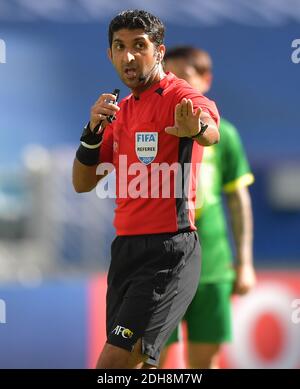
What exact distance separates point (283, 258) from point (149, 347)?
4523mm

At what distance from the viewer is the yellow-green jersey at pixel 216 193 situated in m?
5.30

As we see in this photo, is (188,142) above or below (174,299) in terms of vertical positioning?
above

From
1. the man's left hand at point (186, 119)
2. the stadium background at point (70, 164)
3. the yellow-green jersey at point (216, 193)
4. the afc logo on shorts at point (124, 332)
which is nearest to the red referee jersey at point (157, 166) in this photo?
the man's left hand at point (186, 119)

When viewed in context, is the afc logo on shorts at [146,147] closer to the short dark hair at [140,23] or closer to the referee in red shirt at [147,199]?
the referee in red shirt at [147,199]

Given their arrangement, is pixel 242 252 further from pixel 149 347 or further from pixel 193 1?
pixel 193 1

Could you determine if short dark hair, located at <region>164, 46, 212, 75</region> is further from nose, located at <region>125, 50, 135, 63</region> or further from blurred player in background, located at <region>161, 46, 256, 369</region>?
nose, located at <region>125, 50, 135, 63</region>

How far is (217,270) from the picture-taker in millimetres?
5340

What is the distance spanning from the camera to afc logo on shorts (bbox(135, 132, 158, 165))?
3.76 metres

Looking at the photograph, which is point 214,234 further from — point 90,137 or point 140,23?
point 140,23

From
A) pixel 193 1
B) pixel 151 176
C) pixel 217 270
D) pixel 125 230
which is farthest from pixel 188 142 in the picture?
pixel 193 1

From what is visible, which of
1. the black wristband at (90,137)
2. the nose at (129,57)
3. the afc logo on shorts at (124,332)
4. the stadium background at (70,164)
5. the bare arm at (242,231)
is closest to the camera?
the afc logo on shorts at (124,332)

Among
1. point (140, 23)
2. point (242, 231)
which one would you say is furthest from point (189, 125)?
point (242, 231)

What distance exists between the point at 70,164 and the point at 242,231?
7.51ft

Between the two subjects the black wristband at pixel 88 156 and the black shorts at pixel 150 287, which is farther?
the black wristband at pixel 88 156
